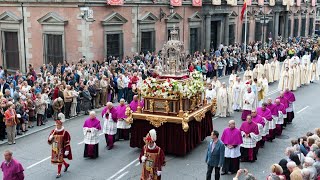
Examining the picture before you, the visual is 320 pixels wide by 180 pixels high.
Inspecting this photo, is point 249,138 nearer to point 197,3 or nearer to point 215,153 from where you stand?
point 215,153

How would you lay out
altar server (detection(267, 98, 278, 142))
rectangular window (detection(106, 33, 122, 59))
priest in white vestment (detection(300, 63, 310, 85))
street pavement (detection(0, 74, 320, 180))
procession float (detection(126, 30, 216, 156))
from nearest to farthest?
street pavement (detection(0, 74, 320, 180)) < procession float (detection(126, 30, 216, 156)) < altar server (detection(267, 98, 278, 142)) < priest in white vestment (detection(300, 63, 310, 85)) < rectangular window (detection(106, 33, 122, 59))

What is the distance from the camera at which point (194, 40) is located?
33.9 meters

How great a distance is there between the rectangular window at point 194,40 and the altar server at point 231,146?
22.1m

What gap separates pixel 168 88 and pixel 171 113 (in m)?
0.75

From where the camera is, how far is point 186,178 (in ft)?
38.0

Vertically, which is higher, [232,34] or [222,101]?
[232,34]

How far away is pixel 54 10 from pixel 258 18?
24.6 meters

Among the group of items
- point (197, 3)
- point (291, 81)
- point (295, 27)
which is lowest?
point (291, 81)

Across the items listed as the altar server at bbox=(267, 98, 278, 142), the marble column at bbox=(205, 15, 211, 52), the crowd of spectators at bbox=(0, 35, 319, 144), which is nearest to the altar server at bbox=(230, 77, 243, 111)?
the crowd of spectators at bbox=(0, 35, 319, 144)

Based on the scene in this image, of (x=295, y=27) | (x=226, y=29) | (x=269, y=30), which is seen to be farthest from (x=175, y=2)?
(x=295, y=27)

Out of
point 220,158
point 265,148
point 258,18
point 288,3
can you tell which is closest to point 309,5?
point 288,3

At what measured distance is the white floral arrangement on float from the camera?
13.0 meters

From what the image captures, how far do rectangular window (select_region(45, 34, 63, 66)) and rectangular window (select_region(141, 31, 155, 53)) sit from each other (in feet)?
18.8

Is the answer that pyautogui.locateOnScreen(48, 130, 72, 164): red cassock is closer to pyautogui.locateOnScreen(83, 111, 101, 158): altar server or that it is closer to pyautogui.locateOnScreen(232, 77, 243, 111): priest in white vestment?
pyautogui.locateOnScreen(83, 111, 101, 158): altar server
